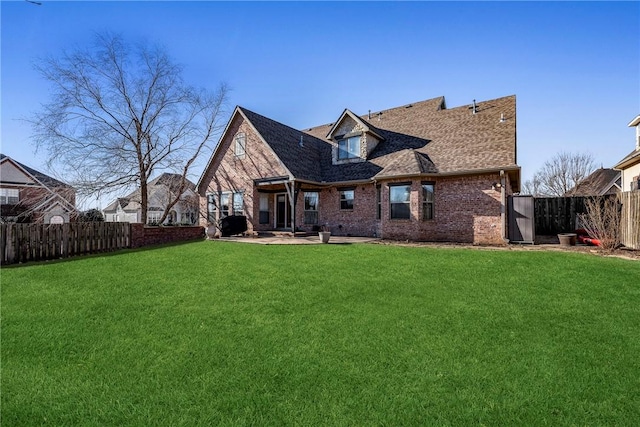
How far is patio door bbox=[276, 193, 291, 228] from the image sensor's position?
821 inches

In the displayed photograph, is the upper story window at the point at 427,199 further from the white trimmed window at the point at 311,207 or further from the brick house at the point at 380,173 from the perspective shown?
the white trimmed window at the point at 311,207

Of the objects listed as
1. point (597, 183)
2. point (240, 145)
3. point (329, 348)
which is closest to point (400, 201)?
point (240, 145)

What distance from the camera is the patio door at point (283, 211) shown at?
20.8 metres

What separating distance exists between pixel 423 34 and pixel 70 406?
12407mm

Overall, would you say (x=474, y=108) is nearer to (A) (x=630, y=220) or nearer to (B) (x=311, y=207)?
(A) (x=630, y=220)

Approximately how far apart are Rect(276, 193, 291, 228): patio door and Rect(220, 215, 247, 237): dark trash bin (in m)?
2.61

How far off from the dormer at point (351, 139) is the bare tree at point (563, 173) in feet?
109

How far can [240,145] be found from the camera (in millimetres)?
20516

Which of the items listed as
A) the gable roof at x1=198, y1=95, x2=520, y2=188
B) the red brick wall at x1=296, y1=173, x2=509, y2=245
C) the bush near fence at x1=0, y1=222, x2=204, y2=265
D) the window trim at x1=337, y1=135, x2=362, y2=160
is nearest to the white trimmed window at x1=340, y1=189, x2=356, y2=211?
the gable roof at x1=198, y1=95, x2=520, y2=188

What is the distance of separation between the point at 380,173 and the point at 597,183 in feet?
110

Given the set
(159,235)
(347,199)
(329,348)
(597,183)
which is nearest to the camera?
(329,348)

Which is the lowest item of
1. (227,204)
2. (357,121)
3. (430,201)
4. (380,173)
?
(430,201)

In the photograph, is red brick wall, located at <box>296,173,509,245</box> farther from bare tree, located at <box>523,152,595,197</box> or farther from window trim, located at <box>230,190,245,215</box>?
bare tree, located at <box>523,152,595,197</box>

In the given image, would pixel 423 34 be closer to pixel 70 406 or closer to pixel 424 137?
pixel 424 137
